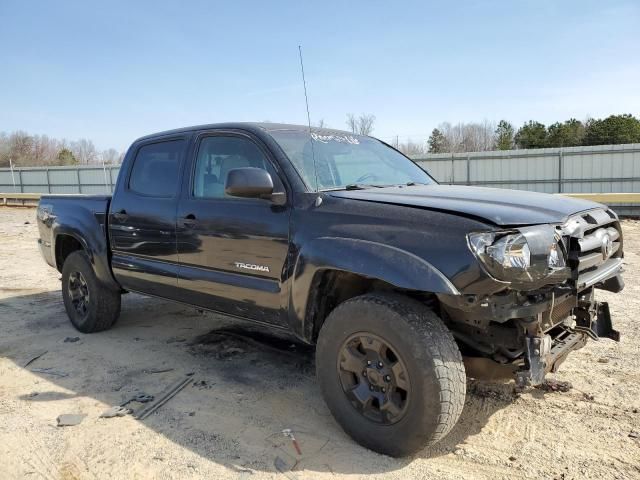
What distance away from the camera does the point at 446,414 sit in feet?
8.55

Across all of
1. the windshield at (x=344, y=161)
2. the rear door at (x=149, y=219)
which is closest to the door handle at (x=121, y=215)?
the rear door at (x=149, y=219)

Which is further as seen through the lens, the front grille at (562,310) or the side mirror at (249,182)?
the side mirror at (249,182)

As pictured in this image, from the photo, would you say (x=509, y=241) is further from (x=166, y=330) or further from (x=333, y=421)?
(x=166, y=330)

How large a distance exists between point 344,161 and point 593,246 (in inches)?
68.8

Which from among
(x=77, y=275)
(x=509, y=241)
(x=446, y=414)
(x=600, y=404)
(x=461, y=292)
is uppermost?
(x=509, y=241)

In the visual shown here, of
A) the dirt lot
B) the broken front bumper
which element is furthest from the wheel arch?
the broken front bumper

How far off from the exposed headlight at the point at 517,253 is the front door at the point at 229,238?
1.25 m

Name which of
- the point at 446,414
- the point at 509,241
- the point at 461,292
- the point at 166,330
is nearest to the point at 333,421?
the point at 446,414

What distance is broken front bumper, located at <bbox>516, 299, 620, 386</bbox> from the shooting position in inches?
106

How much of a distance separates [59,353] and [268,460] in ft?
9.06

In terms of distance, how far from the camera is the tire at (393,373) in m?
2.61

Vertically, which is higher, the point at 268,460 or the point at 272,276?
the point at 272,276

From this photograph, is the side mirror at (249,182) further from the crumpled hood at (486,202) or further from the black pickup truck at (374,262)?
the crumpled hood at (486,202)

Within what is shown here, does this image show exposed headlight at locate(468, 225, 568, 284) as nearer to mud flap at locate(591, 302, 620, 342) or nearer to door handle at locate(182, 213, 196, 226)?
mud flap at locate(591, 302, 620, 342)
